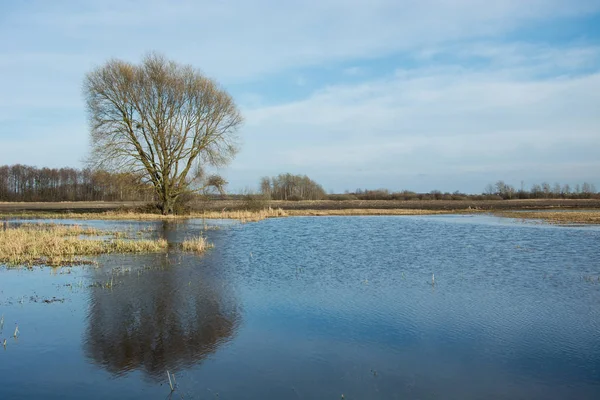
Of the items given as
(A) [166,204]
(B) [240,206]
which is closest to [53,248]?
(A) [166,204]

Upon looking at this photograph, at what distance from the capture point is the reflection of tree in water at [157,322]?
682cm

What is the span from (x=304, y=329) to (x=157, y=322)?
108 inches

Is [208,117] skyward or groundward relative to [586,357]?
skyward

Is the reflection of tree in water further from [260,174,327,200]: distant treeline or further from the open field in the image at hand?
[260,174,327,200]: distant treeline

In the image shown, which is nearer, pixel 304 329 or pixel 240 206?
pixel 304 329

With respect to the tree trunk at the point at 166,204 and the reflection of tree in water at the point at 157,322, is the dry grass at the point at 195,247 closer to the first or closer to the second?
the reflection of tree in water at the point at 157,322

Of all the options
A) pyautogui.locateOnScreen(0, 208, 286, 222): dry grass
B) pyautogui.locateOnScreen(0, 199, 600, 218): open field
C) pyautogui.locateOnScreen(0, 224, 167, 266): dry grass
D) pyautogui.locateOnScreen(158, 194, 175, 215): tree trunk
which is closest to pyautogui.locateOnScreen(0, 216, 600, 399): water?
pyautogui.locateOnScreen(0, 224, 167, 266): dry grass

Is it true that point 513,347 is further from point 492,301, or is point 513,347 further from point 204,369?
point 204,369

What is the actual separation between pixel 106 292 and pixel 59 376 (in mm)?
4864

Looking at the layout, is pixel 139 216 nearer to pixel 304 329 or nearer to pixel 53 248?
pixel 53 248

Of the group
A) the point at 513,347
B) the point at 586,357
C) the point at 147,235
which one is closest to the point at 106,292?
the point at 513,347

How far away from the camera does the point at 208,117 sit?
36.2m

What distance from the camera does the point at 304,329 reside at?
8.27m

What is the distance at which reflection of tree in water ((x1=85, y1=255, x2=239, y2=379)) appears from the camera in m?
6.82
